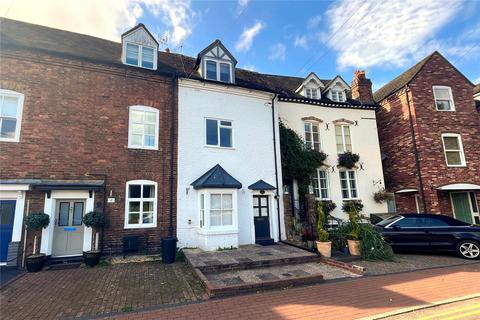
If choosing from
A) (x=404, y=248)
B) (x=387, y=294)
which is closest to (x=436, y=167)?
(x=404, y=248)

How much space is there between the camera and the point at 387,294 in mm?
6062

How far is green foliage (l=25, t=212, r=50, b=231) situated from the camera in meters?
8.53

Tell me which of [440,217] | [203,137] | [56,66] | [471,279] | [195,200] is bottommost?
[471,279]

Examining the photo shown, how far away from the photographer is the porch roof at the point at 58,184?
8.85 m

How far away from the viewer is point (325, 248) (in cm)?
934

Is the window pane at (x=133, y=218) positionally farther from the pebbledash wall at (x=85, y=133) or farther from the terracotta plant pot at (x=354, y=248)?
the terracotta plant pot at (x=354, y=248)

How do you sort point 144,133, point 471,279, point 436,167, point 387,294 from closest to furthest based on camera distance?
point 387,294, point 471,279, point 144,133, point 436,167

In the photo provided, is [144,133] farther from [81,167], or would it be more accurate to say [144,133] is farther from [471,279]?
[471,279]

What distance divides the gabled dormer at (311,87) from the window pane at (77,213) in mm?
13914

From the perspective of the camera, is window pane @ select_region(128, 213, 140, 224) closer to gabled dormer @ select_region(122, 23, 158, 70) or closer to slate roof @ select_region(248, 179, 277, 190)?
slate roof @ select_region(248, 179, 277, 190)

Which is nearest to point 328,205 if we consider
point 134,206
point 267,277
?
point 267,277

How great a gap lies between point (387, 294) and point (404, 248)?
5.29 m

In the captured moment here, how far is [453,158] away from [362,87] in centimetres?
718

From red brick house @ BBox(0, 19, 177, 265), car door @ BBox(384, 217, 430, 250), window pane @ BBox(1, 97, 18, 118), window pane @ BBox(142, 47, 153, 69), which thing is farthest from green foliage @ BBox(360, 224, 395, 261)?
window pane @ BBox(1, 97, 18, 118)
